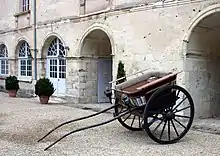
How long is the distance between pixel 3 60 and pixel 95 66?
777 centimetres

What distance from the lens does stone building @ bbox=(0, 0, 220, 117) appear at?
746 cm

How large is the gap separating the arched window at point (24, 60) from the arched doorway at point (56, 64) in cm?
166

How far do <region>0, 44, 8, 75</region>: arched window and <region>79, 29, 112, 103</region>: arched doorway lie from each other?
7136 millimetres

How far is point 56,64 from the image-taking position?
1236 cm

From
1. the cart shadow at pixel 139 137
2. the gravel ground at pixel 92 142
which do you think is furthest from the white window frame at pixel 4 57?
the cart shadow at pixel 139 137

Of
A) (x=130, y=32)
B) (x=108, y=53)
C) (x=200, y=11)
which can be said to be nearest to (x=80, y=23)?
(x=108, y=53)

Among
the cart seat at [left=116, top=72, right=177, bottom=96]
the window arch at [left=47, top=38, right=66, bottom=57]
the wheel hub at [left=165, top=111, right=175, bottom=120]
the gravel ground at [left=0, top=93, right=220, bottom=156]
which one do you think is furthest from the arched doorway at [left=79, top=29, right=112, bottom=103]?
the wheel hub at [left=165, top=111, right=175, bottom=120]

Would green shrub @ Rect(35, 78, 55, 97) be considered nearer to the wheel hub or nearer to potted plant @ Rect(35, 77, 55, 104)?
potted plant @ Rect(35, 77, 55, 104)

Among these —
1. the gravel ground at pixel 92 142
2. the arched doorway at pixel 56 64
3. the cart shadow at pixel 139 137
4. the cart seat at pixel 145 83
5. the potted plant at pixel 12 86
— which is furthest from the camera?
the potted plant at pixel 12 86

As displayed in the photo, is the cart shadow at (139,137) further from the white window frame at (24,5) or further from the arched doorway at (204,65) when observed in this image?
the white window frame at (24,5)

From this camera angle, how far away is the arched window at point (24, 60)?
14214 mm

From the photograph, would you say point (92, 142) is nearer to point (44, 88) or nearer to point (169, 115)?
point (169, 115)

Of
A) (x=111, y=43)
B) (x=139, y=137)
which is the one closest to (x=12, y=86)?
(x=111, y=43)

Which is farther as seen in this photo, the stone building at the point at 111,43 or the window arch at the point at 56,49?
the window arch at the point at 56,49
